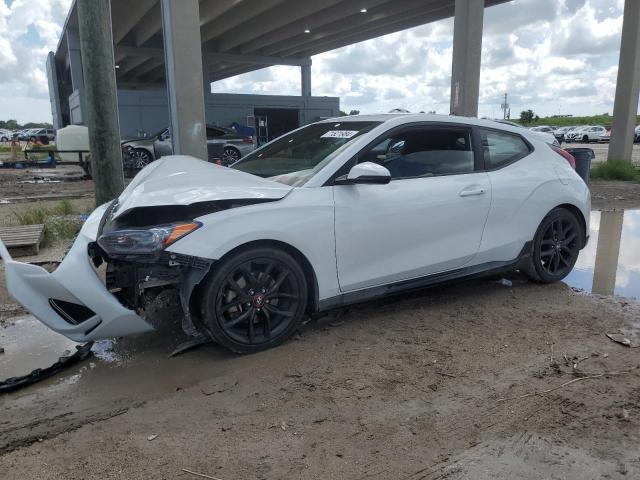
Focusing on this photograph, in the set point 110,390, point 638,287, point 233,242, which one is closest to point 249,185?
point 233,242

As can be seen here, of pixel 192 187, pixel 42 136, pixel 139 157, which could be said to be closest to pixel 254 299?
pixel 192 187

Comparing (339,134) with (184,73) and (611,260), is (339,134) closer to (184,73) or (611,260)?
(611,260)

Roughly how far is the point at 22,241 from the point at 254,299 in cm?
416

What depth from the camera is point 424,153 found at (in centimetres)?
427

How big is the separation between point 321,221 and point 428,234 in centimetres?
97

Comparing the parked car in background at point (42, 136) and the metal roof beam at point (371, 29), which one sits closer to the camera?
the metal roof beam at point (371, 29)

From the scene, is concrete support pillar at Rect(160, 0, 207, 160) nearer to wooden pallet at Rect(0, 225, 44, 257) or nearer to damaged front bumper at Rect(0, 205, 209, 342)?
wooden pallet at Rect(0, 225, 44, 257)

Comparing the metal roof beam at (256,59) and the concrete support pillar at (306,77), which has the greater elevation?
the metal roof beam at (256,59)

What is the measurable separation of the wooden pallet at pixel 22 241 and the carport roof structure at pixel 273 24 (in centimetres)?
1533

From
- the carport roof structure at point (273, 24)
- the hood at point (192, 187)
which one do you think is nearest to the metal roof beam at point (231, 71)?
the carport roof structure at point (273, 24)

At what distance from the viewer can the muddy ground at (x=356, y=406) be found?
2443mm

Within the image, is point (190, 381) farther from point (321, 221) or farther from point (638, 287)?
point (638, 287)

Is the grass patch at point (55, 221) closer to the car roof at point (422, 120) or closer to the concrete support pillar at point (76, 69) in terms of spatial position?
the car roof at point (422, 120)

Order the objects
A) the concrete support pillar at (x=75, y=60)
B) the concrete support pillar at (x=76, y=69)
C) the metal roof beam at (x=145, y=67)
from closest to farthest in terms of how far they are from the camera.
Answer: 1. the concrete support pillar at (x=76, y=69)
2. the concrete support pillar at (x=75, y=60)
3. the metal roof beam at (x=145, y=67)
